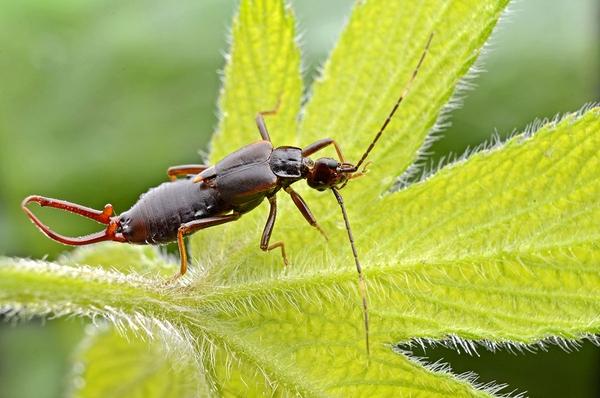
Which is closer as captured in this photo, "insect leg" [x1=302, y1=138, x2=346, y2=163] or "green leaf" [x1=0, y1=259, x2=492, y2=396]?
"green leaf" [x1=0, y1=259, x2=492, y2=396]

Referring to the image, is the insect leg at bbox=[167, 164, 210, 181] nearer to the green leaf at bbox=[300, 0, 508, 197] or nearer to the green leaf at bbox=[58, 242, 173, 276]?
the green leaf at bbox=[58, 242, 173, 276]

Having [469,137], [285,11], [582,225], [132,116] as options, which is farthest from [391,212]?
[132,116]

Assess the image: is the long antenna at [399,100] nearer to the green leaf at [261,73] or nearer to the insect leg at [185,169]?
the green leaf at [261,73]

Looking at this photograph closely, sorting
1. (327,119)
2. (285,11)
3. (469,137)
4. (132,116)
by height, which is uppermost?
(285,11)

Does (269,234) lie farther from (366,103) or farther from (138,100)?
(138,100)

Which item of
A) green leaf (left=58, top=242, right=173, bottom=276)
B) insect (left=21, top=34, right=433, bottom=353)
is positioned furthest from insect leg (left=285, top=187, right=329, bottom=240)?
green leaf (left=58, top=242, right=173, bottom=276)

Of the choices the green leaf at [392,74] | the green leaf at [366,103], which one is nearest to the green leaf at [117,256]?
the green leaf at [366,103]

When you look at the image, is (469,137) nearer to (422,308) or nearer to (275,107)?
(275,107)

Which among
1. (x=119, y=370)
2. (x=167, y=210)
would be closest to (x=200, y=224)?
(x=167, y=210)
